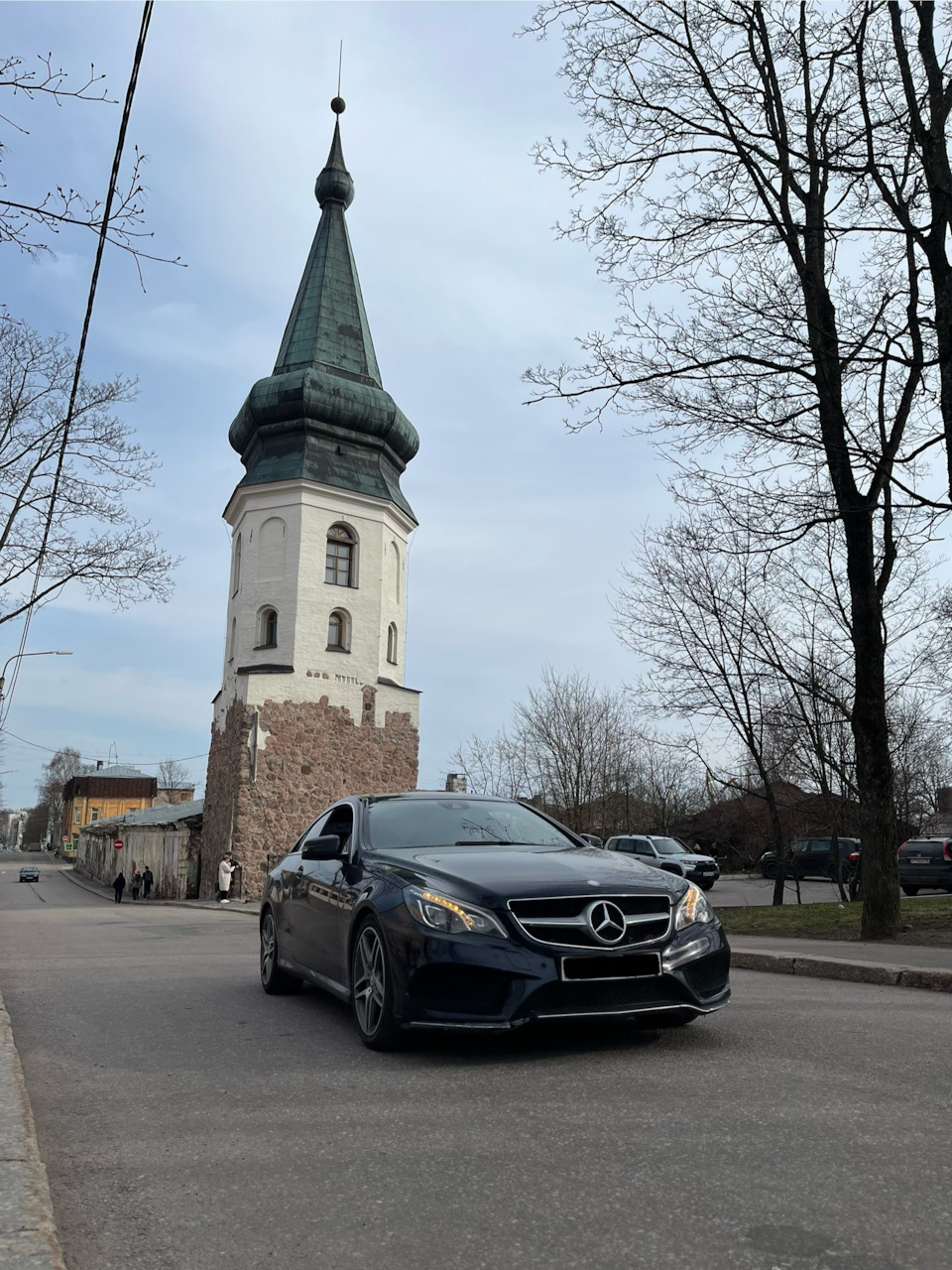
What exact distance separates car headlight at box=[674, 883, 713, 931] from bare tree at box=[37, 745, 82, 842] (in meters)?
143

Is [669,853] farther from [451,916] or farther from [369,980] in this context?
[451,916]

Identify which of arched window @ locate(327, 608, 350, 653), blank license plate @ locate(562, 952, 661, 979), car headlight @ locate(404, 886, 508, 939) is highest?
arched window @ locate(327, 608, 350, 653)

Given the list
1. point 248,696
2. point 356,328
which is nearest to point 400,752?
point 248,696

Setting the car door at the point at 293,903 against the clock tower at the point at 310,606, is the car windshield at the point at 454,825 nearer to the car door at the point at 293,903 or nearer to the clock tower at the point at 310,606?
the car door at the point at 293,903

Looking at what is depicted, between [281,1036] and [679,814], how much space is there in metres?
48.2

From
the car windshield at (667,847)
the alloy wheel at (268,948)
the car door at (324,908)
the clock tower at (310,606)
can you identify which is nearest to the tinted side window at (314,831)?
the car door at (324,908)

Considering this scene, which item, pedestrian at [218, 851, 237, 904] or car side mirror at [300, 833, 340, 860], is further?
pedestrian at [218, 851, 237, 904]

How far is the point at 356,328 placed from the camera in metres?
39.9

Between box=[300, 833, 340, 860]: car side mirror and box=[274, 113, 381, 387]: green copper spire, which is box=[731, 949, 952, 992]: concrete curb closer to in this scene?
box=[300, 833, 340, 860]: car side mirror

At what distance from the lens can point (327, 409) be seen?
36.8m

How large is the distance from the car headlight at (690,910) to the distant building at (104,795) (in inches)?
4829

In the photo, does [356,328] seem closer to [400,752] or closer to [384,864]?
[400,752]

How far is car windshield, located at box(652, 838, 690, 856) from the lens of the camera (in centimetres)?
2986

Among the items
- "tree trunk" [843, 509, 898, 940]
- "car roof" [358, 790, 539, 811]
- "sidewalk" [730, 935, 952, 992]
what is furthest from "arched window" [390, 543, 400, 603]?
"car roof" [358, 790, 539, 811]
